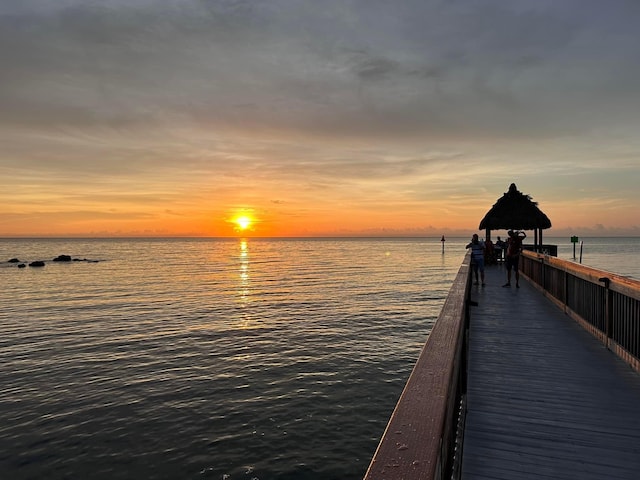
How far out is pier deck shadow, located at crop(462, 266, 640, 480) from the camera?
3602 mm

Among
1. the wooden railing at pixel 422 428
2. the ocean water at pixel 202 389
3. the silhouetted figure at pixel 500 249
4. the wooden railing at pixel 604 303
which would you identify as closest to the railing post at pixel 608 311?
the wooden railing at pixel 604 303

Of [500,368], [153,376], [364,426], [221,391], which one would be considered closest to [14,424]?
[153,376]

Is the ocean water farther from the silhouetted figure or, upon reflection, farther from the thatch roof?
the thatch roof

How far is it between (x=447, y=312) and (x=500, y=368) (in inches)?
71.4

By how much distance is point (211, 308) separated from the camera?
24.1 meters

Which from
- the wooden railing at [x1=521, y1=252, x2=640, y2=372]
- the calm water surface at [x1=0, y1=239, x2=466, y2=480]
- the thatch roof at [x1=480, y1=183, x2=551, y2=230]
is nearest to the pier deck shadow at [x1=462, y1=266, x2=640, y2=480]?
the wooden railing at [x1=521, y1=252, x2=640, y2=372]

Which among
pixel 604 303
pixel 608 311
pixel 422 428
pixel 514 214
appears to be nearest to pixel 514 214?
pixel 514 214

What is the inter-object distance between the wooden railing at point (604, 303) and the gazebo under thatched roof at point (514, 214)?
1496 cm

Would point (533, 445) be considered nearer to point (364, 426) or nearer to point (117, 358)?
point (364, 426)

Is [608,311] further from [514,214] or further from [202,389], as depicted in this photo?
[514,214]

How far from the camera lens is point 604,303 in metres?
7.27

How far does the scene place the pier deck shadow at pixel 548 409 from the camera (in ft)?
11.8

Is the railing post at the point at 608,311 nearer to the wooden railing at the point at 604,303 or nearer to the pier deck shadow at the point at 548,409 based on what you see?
the wooden railing at the point at 604,303

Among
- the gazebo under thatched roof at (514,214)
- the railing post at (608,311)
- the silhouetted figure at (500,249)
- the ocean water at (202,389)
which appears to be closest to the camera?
the railing post at (608,311)
